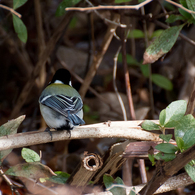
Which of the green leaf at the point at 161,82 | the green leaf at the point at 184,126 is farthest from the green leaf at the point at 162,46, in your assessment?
the green leaf at the point at 161,82

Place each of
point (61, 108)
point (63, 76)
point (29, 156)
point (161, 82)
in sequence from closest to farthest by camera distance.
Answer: point (29, 156), point (61, 108), point (63, 76), point (161, 82)

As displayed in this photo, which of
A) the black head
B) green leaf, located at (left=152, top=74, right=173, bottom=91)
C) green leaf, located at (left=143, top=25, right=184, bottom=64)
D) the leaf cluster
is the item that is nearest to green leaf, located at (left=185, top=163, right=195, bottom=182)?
the leaf cluster

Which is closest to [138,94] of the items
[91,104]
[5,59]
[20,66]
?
[91,104]

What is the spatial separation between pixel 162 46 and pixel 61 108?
89cm

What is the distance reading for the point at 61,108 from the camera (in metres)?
2.12

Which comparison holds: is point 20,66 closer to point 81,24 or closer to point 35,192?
point 81,24

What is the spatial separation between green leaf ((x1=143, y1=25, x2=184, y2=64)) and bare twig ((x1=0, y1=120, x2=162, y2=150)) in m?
0.51

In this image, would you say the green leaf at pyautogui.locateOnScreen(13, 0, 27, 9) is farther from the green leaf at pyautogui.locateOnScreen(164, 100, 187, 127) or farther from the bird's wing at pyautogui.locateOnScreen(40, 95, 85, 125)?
the green leaf at pyautogui.locateOnScreen(164, 100, 187, 127)

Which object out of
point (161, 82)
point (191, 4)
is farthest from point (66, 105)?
point (161, 82)

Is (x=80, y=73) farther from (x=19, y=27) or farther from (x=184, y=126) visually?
(x=184, y=126)

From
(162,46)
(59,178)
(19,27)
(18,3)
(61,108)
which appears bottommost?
(59,178)

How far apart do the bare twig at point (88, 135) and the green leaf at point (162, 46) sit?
1.66 ft

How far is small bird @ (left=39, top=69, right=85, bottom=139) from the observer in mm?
2043

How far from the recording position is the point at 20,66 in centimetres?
441
